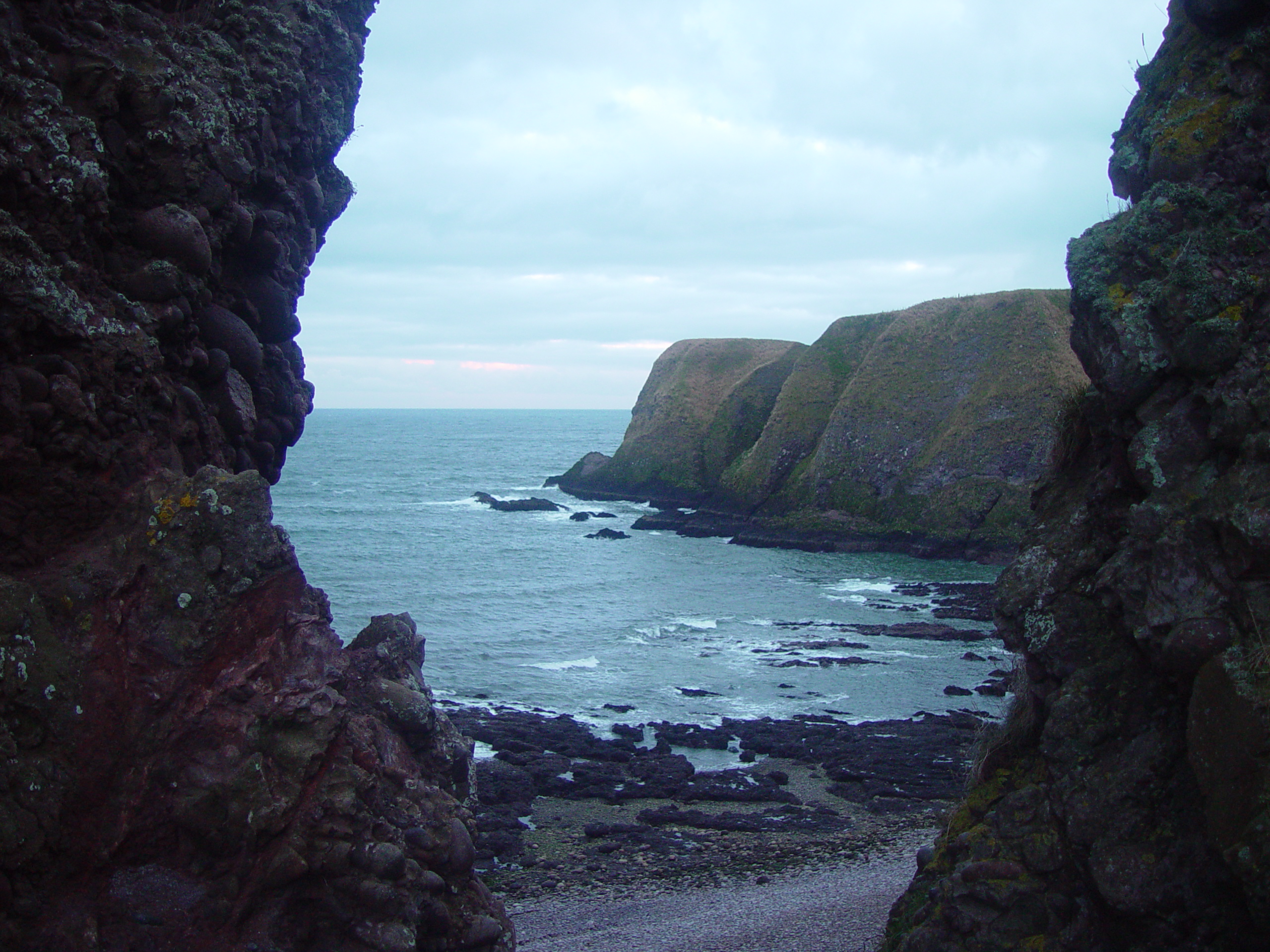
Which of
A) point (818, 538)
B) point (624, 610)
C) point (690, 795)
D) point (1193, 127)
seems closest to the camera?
point (1193, 127)

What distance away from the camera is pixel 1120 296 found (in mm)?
9758

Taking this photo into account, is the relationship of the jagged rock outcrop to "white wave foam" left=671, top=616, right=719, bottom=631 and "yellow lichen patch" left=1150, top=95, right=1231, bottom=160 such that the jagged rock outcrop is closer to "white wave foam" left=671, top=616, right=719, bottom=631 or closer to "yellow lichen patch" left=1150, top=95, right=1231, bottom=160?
"yellow lichen patch" left=1150, top=95, right=1231, bottom=160

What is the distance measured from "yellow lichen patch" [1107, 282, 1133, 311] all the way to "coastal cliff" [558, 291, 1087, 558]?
49.3 m

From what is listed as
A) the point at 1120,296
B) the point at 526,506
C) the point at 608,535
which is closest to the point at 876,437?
the point at 608,535

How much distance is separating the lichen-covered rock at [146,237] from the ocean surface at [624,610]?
2266 centimetres

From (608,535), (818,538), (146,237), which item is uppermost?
Result: (146,237)

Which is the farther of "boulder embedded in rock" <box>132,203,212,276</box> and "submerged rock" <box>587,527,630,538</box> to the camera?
"submerged rock" <box>587,527,630,538</box>

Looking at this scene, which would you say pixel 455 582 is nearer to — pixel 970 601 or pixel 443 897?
pixel 970 601

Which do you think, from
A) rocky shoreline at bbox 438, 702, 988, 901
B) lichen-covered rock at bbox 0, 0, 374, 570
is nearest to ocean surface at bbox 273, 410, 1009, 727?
rocky shoreline at bbox 438, 702, 988, 901

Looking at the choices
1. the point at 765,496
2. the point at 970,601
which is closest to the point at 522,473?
the point at 765,496

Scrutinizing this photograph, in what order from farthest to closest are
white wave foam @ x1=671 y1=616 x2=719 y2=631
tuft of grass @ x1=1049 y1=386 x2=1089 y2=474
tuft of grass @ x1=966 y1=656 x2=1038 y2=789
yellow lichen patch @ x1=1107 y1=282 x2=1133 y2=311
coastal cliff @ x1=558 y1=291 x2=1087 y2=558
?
1. coastal cliff @ x1=558 y1=291 x2=1087 y2=558
2. white wave foam @ x1=671 y1=616 x2=719 y2=631
3. tuft of grass @ x1=1049 y1=386 x2=1089 y2=474
4. tuft of grass @ x1=966 y1=656 x2=1038 y2=789
5. yellow lichen patch @ x1=1107 y1=282 x2=1133 y2=311

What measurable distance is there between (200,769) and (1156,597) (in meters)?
8.63

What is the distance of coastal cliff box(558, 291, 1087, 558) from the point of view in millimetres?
66562

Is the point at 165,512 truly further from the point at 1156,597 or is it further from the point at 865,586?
the point at 865,586
